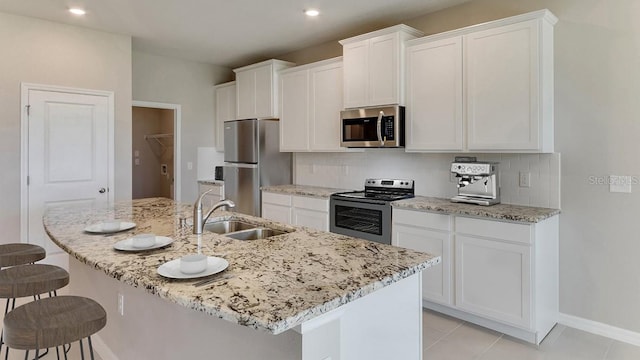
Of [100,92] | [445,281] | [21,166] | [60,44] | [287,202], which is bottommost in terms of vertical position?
[445,281]

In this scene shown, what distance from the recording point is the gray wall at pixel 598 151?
2709 millimetres

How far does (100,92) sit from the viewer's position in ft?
14.1

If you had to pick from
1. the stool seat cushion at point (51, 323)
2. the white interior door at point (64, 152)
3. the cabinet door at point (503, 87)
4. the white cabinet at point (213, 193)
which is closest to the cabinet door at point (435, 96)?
the cabinet door at point (503, 87)

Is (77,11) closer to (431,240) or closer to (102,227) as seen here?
(102,227)

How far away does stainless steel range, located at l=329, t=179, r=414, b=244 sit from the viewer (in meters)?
3.45

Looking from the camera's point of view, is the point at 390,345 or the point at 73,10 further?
the point at 73,10

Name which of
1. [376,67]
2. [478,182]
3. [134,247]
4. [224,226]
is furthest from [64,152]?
[478,182]

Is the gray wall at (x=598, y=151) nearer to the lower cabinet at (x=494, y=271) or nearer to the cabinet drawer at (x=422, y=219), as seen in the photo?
the lower cabinet at (x=494, y=271)

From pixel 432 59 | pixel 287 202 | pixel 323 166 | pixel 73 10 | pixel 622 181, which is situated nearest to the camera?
pixel 622 181

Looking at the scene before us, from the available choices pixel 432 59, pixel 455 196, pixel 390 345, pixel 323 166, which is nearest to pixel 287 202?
pixel 323 166

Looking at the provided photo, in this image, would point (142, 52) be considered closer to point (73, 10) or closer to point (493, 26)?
point (73, 10)

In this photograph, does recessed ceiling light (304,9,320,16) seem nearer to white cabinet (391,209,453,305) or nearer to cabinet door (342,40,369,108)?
cabinet door (342,40,369,108)

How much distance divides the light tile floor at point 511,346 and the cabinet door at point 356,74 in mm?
2187

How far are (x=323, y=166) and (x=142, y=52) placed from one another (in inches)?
114
